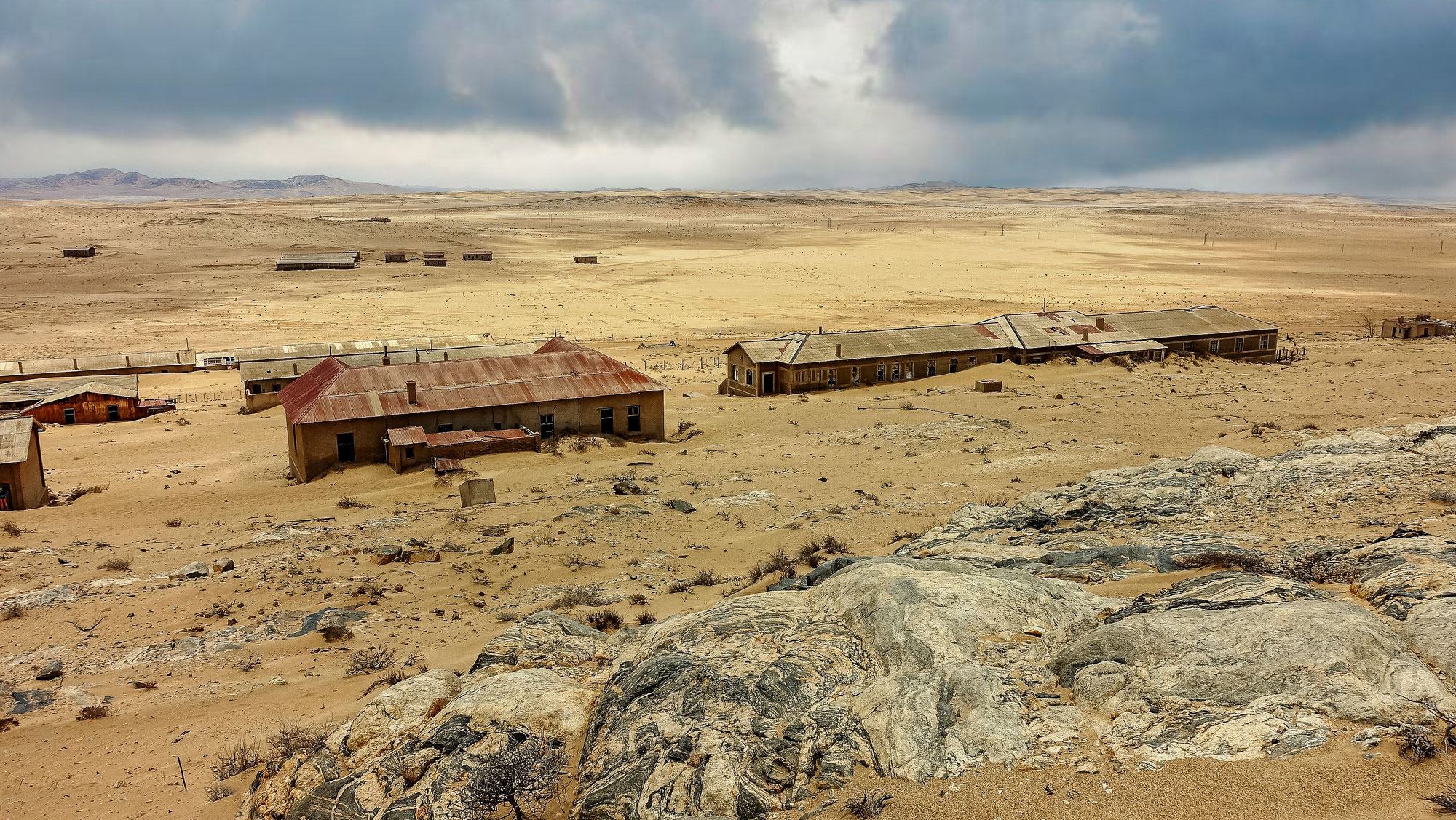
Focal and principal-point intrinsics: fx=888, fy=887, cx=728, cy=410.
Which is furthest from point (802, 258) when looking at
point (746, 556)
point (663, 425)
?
point (746, 556)

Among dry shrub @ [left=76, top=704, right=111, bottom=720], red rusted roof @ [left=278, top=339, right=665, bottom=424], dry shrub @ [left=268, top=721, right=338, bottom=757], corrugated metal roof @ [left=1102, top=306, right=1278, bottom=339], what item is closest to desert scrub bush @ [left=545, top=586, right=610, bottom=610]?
dry shrub @ [left=268, top=721, right=338, bottom=757]

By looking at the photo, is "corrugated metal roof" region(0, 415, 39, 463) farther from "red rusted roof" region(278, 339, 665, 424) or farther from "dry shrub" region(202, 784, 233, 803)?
"dry shrub" region(202, 784, 233, 803)

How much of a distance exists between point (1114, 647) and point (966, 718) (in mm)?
2018

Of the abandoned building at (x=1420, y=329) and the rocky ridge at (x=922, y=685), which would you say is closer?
the rocky ridge at (x=922, y=685)

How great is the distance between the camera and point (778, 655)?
36.4 feet

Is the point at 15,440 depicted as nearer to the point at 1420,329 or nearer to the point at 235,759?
the point at 235,759

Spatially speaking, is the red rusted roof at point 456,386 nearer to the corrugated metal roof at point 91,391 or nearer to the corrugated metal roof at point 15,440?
the corrugated metal roof at point 15,440

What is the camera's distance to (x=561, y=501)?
25172 millimetres

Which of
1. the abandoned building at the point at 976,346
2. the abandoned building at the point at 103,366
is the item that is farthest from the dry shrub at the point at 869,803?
the abandoned building at the point at 103,366

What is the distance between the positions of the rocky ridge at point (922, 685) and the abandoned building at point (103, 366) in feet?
165

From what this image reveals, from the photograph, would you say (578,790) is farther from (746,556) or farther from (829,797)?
(746,556)

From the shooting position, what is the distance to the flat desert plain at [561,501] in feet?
36.4

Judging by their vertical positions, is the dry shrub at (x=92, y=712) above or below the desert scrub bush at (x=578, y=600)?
above

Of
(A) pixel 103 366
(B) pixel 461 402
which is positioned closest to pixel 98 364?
(A) pixel 103 366
